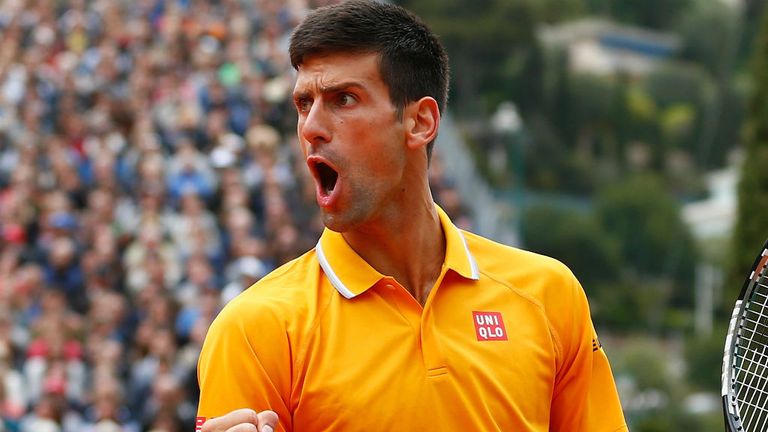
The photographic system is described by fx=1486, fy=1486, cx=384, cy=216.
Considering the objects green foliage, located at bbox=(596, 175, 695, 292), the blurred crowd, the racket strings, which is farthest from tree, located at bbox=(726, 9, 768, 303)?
the racket strings

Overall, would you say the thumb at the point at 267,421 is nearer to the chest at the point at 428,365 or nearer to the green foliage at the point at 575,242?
the chest at the point at 428,365

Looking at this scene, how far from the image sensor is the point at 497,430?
3.50 meters

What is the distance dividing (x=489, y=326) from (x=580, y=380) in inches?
11.2

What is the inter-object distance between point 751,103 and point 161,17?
7209 mm

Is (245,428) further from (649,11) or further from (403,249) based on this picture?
(649,11)

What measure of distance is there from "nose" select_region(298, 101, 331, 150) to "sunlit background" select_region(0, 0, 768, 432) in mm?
6126

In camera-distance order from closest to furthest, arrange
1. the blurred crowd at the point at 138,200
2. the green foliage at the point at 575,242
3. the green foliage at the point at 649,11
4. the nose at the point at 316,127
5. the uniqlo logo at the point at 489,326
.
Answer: the nose at the point at 316,127, the uniqlo logo at the point at 489,326, the blurred crowd at the point at 138,200, the green foliage at the point at 575,242, the green foliage at the point at 649,11

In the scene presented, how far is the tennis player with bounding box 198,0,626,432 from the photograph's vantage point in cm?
343

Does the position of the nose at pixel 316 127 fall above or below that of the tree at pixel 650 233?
above

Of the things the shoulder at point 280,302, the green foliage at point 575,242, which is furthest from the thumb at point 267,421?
the green foliage at point 575,242

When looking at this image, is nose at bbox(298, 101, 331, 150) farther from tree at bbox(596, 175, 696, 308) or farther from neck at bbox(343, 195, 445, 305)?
tree at bbox(596, 175, 696, 308)

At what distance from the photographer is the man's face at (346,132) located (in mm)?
3521

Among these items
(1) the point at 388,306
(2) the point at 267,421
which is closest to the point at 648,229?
(1) the point at 388,306

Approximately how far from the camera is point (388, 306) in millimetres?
3613
